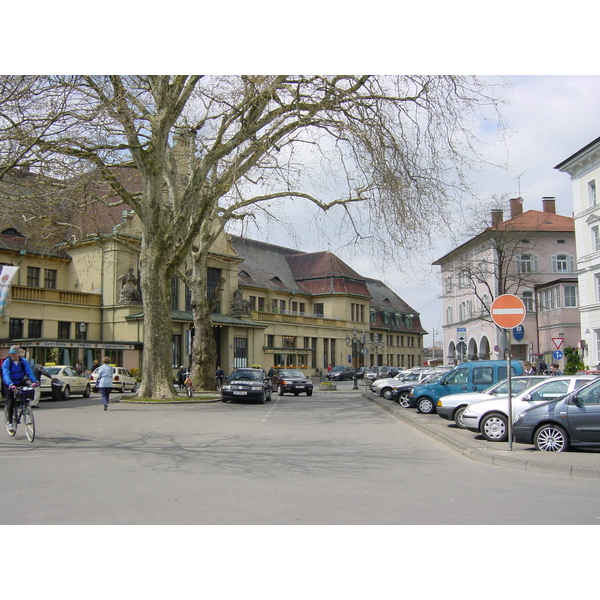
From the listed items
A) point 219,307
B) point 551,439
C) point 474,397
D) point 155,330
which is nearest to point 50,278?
point 219,307

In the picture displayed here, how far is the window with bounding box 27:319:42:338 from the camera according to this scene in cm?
4172

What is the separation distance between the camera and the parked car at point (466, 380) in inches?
749

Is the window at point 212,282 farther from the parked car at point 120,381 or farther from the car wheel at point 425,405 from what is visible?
the car wheel at point 425,405

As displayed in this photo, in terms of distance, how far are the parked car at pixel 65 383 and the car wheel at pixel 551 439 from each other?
20845mm

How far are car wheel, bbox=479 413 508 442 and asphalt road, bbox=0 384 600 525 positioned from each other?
1051mm

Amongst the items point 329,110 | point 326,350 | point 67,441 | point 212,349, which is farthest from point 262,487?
point 326,350

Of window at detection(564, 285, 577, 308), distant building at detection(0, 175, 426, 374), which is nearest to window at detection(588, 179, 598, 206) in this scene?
window at detection(564, 285, 577, 308)

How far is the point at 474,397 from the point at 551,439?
17.4 feet

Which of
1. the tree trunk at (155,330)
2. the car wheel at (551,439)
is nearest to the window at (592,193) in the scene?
the tree trunk at (155,330)

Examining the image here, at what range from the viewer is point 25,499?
24.6ft

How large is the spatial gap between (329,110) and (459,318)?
182ft

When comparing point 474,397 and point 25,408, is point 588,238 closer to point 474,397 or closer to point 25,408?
point 474,397

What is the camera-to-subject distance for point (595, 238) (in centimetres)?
4166

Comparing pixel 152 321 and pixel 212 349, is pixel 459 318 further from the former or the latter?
pixel 152 321
